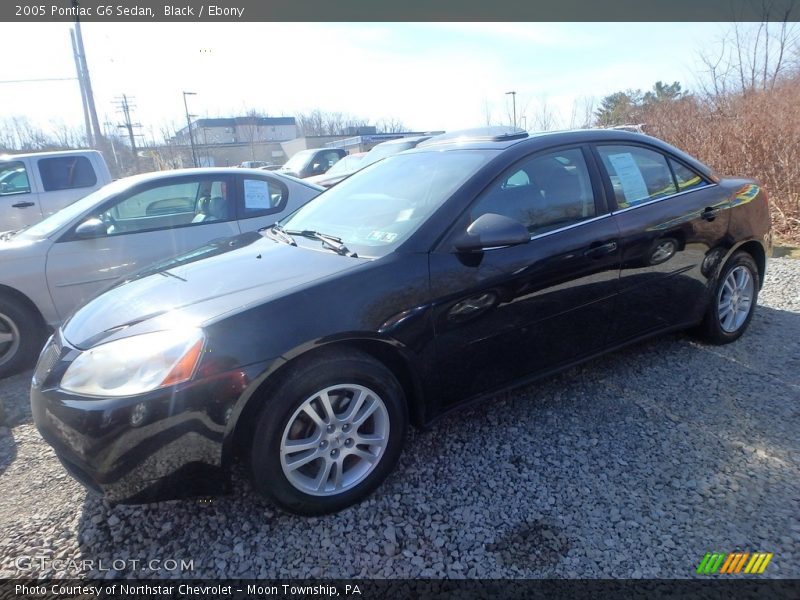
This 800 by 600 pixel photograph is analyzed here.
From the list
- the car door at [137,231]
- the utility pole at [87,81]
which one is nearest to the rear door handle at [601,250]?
the car door at [137,231]

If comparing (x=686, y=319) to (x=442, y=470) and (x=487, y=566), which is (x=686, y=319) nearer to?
(x=442, y=470)

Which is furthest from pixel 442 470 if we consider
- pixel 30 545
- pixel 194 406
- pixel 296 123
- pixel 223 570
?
pixel 296 123

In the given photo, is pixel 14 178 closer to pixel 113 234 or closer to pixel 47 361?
pixel 113 234

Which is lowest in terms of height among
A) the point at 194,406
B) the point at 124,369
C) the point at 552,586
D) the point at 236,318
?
the point at 552,586

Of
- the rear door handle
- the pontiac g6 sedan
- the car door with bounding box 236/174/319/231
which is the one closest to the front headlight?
the pontiac g6 sedan

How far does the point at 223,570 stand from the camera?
2.05 m

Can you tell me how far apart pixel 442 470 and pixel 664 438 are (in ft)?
4.09

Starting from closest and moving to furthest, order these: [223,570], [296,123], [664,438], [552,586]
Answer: [552,586] → [223,570] → [664,438] → [296,123]

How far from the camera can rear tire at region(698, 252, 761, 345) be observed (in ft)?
12.0

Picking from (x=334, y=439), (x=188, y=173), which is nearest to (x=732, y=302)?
(x=334, y=439)

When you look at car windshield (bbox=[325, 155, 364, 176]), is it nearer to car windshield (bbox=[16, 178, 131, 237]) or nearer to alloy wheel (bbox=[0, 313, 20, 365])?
car windshield (bbox=[16, 178, 131, 237])

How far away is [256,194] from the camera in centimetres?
503

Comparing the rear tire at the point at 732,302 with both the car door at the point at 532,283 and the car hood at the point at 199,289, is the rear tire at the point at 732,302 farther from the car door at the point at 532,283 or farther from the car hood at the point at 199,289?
the car hood at the point at 199,289

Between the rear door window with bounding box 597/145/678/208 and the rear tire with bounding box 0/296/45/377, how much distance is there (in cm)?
453
